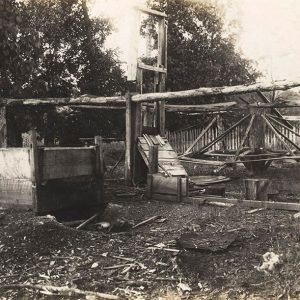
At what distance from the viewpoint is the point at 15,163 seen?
7.32m

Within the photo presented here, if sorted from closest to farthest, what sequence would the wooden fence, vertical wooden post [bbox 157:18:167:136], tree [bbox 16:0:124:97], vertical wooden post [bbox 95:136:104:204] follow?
1. vertical wooden post [bbox 95:136:104:204]
2. vertical wooden post [bbox 157:18:167:136]
3. tree [bbox 16:0:124:97]
4. the wooden fence

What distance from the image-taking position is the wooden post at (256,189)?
8508 millimetres

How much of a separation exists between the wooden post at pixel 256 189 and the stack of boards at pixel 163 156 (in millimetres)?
1860

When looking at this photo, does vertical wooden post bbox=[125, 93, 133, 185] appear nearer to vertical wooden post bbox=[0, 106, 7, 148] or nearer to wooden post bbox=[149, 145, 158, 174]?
wooden post bbox=[149, 145, 158, 174]

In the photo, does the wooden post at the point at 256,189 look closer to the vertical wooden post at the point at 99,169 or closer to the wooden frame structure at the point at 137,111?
the vertical wooden post at the point at 99,169

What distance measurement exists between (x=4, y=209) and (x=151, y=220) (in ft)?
8.19

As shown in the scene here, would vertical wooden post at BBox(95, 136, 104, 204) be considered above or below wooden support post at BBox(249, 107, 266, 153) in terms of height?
below

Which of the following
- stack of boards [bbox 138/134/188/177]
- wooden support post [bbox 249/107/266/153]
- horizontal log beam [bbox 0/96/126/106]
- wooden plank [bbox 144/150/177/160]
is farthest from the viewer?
wooden support post [bbox 249/107/266/153]

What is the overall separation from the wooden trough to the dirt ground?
29 centimetres

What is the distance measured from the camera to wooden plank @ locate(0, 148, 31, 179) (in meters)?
7.18

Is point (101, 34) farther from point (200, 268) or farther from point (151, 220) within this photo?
point (200, 268)

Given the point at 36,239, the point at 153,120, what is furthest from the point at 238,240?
the point at 153,120

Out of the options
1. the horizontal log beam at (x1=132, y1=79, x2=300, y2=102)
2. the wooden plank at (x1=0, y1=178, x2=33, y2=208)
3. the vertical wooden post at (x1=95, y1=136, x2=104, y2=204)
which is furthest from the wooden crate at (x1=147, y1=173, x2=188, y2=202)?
the wooden plank at (x1=0, y1=178, x2=33, y2=208)

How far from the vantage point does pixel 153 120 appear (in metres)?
13.5
